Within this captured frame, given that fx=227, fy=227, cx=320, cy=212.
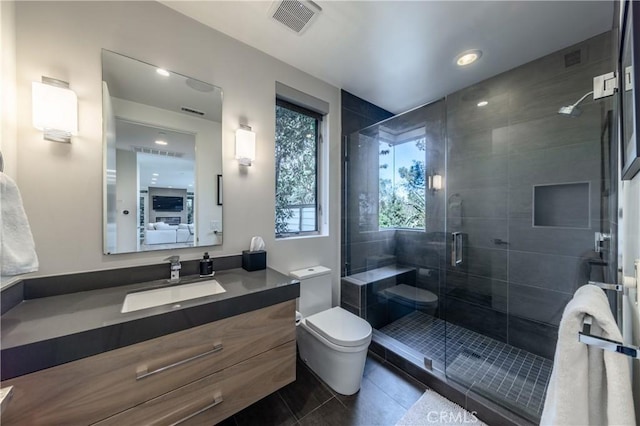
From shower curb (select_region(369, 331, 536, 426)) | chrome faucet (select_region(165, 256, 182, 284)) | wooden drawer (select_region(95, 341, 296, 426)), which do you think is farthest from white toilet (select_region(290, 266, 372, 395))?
chrome faucet (select_region(165, 256, 182, 284))

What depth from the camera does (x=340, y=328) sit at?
165cm

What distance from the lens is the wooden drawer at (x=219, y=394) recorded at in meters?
0.95

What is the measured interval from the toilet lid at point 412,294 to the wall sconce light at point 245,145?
1943mm

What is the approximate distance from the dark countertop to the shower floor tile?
1476 millimetres

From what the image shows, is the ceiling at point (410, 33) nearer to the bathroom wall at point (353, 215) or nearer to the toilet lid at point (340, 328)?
the bathroom wall at point (353, 215)

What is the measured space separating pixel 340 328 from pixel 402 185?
162cm

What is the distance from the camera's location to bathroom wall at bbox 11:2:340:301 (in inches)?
44.4

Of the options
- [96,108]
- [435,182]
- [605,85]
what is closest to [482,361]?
[435,182]

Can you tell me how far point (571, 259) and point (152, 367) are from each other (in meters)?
2.84

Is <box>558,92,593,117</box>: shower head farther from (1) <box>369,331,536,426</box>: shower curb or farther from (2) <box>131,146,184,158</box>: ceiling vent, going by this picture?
(2) <box>131,146,184,158</box>: ceiling vent

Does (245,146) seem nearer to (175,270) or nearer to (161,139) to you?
(161,139)

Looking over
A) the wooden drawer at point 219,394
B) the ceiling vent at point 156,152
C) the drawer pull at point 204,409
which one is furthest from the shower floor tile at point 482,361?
the ceiling vent at point 156,152

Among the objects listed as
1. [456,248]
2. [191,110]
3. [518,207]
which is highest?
[191,110]

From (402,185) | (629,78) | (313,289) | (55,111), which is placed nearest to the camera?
(629,78)
